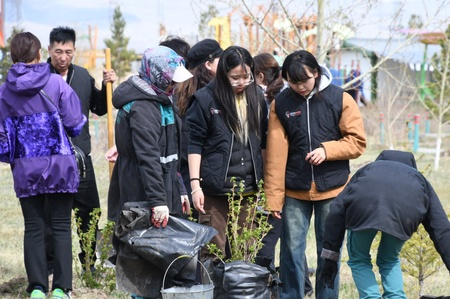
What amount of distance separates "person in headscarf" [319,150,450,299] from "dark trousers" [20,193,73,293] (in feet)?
5.82

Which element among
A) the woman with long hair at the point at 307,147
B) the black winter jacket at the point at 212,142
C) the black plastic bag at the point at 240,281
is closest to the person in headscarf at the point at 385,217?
the black plastic bag at the point at 240,281

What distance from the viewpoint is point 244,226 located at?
5.24 metres

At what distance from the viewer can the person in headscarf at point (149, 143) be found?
468 centimetres

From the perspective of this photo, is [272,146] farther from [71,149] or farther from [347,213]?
[71,149]

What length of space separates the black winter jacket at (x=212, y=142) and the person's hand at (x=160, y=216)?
569 millimetres

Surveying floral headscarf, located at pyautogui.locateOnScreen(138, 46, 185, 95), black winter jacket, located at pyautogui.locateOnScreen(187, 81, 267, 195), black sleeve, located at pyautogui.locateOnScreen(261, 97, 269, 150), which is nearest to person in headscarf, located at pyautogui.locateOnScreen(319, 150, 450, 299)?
black winter jacket, located at pyautogui.locateOnScreen(187, 81, 267, 195)

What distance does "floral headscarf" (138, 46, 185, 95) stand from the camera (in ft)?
15.6

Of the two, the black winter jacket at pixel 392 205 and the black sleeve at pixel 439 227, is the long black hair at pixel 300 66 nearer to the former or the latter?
the black winter jacket at pixel 392 205

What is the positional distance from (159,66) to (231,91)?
0.58 meters

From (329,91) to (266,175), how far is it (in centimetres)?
68

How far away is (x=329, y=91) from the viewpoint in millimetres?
5145

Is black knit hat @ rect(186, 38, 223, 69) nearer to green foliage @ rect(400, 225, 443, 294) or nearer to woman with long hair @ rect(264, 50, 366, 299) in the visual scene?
woman with long hair @ rect(264, 50, 366, 299)

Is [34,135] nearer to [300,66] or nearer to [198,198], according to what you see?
[198,198]

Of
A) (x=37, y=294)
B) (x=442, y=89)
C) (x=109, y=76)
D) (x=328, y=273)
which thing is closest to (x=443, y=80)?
(x=442, y=89)
